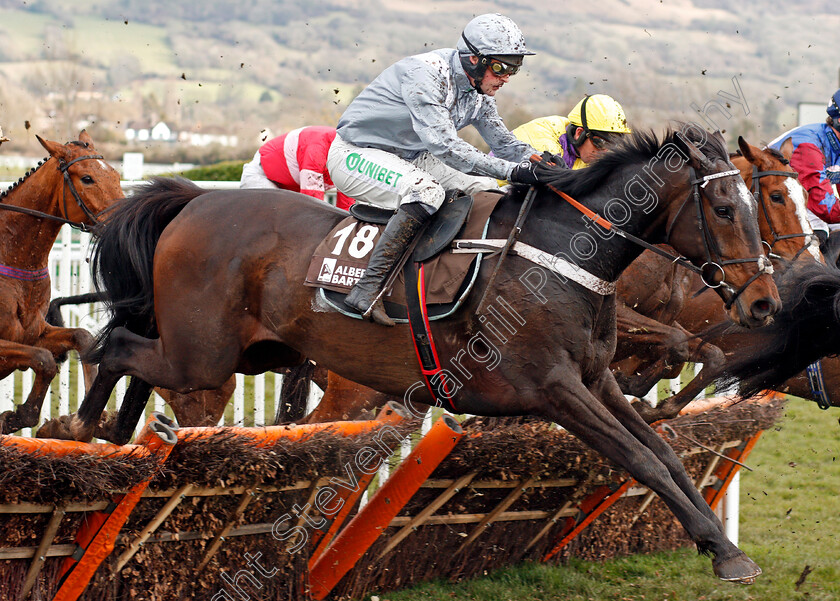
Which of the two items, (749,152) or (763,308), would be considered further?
(749,152)

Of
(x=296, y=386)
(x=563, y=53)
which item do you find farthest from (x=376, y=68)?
(x=296, y=386)

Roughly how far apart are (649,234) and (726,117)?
3.06ft

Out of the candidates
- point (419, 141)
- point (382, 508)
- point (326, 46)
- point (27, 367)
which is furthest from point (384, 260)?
point (326, 46)

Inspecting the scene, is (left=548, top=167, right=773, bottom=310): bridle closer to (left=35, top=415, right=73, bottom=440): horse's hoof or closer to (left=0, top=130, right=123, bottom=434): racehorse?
(left=35, top=415, right=73, bottom=440): horse's hoof

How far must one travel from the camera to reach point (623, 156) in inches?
147

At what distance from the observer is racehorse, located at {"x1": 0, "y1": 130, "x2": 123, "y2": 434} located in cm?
544

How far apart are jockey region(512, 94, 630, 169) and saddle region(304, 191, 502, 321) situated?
1431mm

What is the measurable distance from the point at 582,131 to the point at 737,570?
2746mm

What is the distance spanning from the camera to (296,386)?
5.64 metres

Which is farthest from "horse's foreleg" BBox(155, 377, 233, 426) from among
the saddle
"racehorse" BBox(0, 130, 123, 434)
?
the saddle

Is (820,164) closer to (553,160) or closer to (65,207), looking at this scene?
(553,160)

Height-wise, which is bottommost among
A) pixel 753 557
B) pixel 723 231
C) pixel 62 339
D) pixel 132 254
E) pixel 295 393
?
pixel 753 557

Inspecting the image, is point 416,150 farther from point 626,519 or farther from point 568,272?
point 626,519

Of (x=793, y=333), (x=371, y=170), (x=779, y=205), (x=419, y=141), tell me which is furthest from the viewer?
(x=779, y=205)
